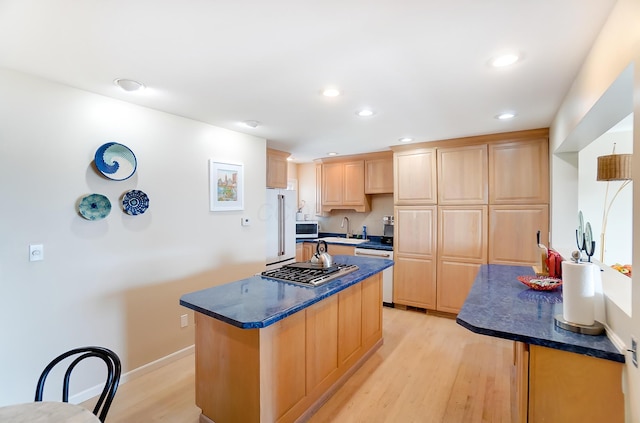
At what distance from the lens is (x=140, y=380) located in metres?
2.56

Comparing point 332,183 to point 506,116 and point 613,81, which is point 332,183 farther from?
point 613,81

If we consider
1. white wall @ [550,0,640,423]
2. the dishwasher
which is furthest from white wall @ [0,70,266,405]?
white wall @ [550,0,640,423]

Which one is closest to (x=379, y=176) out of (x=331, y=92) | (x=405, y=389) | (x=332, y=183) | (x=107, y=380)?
(x=332, y=183)

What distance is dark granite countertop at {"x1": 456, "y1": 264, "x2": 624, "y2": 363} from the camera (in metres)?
1.29

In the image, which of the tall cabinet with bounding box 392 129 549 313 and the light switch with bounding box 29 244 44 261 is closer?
the light switch with bounding box 29 244 44 261

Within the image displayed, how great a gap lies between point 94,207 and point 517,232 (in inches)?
169

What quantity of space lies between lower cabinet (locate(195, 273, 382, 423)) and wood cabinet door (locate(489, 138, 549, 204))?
2.50 metres

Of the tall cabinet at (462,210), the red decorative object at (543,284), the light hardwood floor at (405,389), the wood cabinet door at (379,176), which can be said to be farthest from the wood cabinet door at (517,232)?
the wood cabinet door at (379,176)

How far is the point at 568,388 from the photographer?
1.32m

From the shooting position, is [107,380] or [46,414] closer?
[46,414]

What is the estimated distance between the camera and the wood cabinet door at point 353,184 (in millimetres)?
4941

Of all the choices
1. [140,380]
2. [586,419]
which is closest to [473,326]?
[586,419]

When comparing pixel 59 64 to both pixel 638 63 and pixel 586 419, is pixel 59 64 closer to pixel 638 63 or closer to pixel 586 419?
pixel 638 63

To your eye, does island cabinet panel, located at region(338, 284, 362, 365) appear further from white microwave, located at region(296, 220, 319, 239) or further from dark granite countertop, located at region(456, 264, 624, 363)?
white microwave, located at region(296, 220, 319, 239)
